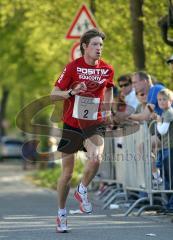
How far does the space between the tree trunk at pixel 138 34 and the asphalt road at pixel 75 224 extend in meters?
4.56

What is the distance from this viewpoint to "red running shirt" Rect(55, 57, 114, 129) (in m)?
10.0

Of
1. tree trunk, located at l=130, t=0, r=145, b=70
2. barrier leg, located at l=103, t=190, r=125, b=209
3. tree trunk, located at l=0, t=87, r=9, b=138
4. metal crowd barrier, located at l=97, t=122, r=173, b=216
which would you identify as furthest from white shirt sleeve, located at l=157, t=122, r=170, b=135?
tree trunk, located at l=0, t=87, r=9, b=138

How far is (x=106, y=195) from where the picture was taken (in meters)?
15.6

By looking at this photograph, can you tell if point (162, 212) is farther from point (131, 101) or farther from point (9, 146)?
point (9, 146)

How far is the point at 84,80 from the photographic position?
1001 centimetres

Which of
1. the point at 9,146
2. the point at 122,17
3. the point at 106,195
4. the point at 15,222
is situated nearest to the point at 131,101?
the point at 106,195

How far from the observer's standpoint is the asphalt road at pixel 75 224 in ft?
31.7

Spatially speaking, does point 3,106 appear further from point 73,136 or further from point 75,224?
point 73,136

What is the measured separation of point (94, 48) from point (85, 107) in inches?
25.8

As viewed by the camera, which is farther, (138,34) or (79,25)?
(138,34)

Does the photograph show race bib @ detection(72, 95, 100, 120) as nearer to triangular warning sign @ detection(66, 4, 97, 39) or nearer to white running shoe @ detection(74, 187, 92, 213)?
white running shoe @ detection(74, 187, 92, 213)

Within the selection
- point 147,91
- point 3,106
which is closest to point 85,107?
point 147,91

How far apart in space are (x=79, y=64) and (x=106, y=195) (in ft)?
19.3

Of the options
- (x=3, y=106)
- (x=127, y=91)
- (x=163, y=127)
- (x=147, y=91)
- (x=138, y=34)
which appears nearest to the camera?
(x=163, y=127)
